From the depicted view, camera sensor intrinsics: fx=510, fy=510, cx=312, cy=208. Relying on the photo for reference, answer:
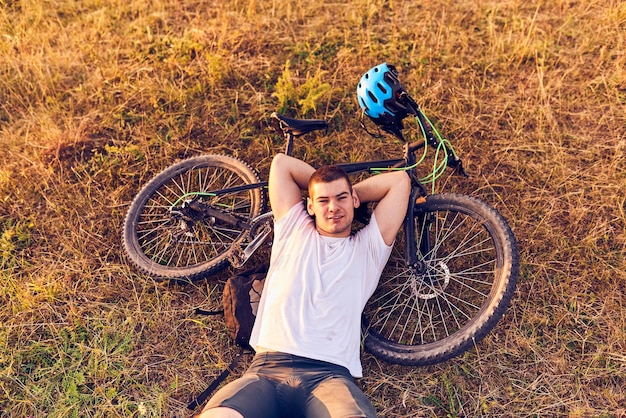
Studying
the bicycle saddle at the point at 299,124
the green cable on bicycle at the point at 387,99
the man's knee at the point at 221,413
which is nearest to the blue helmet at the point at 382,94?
the green cable on bicycle at the point at 387,99

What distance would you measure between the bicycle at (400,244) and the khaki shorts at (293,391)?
0.85 metres

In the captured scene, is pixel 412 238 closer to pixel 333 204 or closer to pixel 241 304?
pixel 333 204

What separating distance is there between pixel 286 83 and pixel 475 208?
10.1ft

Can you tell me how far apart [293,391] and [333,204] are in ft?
5.38

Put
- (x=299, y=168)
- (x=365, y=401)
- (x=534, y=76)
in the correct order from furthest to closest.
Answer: (x=534, y=76)
(x=299, y=168)
(x=365, y=401)

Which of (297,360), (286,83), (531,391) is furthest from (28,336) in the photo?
(531,391)

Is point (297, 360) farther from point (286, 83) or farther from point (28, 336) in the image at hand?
point (286, 83)

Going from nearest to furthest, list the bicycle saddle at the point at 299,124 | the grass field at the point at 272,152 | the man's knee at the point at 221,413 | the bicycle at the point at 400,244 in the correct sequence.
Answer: the man's knee at the point at 221,413 < the bicycle at the point at 400,244 < the grass field at the point at 272,152 < the bicycle saddle at the point at 299,124

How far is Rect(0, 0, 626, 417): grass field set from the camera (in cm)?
496

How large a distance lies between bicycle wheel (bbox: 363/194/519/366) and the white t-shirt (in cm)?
54

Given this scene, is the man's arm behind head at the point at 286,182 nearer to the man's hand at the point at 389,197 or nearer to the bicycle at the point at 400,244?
the bicycle at the point at 400,244

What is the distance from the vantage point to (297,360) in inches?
172

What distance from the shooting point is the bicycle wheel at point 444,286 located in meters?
4.71

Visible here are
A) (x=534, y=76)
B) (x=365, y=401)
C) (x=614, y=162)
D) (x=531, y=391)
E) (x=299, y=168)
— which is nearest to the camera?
(x=365, y=401)
